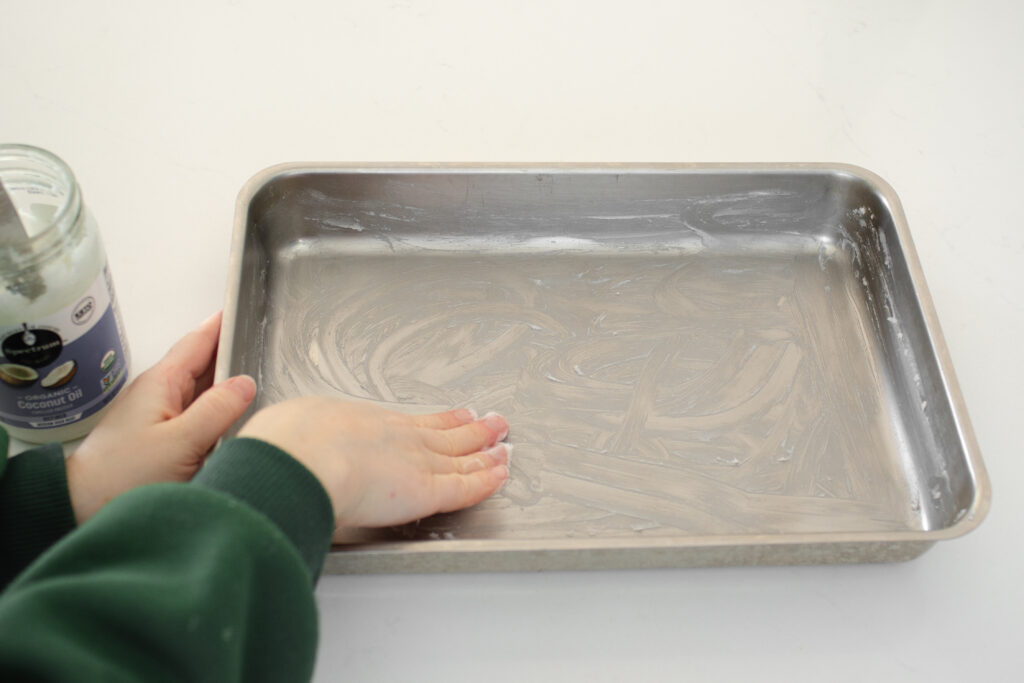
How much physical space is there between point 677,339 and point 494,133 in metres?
0.33

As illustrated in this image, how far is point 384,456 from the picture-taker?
68cm

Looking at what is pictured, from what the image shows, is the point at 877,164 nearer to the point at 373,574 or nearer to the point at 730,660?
the point at 730,660

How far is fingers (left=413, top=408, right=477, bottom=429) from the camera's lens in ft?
2.50

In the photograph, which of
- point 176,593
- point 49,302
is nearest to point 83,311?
point 49,302

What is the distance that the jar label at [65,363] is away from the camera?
64 centimetres

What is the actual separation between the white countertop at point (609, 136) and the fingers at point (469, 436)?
0.11 meters

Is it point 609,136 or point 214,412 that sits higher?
point 609,136

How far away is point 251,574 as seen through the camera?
0.52m

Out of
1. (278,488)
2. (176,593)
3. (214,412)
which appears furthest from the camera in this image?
(214,412)

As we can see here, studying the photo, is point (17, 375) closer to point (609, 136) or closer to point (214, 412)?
point (214, 412)

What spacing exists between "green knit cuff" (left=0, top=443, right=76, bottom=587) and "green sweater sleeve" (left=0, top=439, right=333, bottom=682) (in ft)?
0.49

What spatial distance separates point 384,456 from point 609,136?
515 mm

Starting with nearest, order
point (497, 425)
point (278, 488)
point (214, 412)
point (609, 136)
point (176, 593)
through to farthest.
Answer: point (176, 593), point (278, 488), point (214, 412), point (497, 425), point (609, 136)

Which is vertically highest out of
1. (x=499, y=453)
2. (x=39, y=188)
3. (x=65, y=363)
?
(x=39, y=188)
